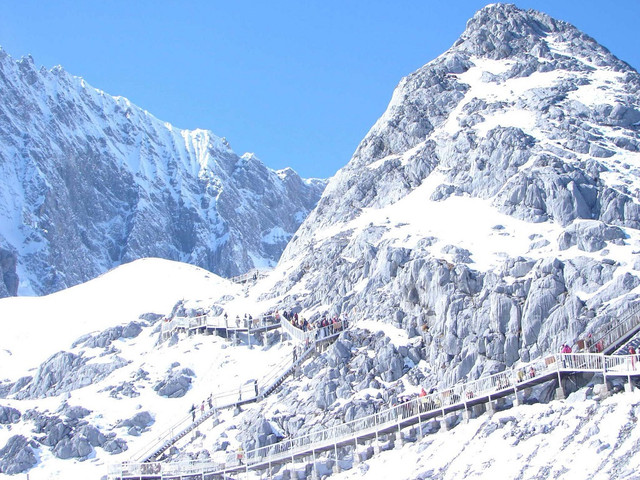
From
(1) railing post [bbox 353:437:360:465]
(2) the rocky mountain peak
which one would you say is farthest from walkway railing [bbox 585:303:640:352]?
(2) the rocky mountain peak

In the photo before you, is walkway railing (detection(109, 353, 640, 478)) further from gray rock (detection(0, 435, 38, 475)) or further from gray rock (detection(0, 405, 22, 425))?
gray rock (detection(0, 405, 22, 425))

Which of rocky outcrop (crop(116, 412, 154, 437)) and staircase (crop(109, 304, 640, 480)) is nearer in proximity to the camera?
staircase (crop(109, 304, 640, 480))

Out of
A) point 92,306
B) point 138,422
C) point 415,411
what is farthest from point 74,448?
point 92,306

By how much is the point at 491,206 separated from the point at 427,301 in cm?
1559

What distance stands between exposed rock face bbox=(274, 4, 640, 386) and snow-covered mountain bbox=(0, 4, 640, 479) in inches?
8.1

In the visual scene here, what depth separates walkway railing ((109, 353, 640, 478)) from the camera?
5066 centimetres

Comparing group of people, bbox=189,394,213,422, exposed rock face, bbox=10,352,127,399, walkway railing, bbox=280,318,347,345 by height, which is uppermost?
walkway railing, bbox=280,318,347,345

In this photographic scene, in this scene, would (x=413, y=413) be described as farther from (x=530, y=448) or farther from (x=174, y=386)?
(x=174, y=386)

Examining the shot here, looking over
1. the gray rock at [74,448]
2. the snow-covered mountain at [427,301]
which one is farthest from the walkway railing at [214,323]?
the gray rock at [74,448]

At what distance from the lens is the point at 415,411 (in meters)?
55.7

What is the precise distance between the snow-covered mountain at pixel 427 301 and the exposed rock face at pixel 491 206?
0.21 meters

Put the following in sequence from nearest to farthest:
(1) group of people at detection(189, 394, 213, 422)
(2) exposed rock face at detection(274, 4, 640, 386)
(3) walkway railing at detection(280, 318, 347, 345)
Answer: (2) exposed rock face at detection(274, 4, 640, 386)
(1) group of people at detection(189, 394, 213, 422)
(3) walkway railing at detection(280, 318, 347, 345)

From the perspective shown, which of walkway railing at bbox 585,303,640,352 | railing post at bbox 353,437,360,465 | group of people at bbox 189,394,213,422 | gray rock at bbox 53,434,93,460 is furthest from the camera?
gray rock at bbox 53,434,93,460

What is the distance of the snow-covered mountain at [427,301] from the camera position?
178ft
